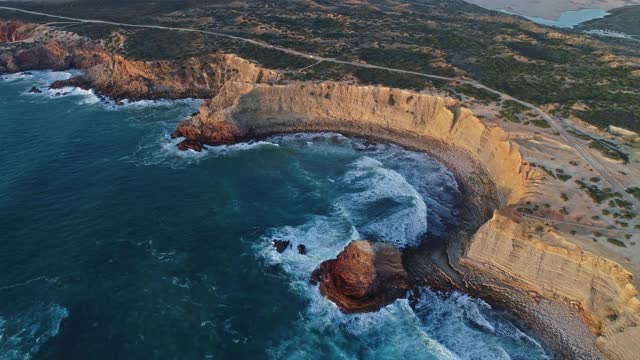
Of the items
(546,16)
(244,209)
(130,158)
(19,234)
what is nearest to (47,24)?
(130,158)

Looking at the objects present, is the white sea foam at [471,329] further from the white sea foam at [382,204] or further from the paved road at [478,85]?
the paved road at [478,85]

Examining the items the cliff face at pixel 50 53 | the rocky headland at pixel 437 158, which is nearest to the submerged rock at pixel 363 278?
the rocky headland at pixel 437 158

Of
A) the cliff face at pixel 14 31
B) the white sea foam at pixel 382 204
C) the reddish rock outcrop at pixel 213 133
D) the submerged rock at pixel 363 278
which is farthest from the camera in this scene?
the cliff face at pixel 14 31

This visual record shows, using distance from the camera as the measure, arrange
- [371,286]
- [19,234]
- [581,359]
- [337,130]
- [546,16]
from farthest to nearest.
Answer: [546,16]
[337,130]
[19,234]
[371,286]
[581,359]

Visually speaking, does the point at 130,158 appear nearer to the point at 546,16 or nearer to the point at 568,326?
the point at 568,326

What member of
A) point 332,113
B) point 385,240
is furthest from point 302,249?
point 332,113

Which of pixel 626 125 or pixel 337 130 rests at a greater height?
pixel 626 125

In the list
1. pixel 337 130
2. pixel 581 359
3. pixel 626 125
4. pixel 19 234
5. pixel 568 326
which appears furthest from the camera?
pixel 337 130

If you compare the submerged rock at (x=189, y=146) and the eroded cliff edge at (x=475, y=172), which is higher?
the eroded cliff edge at (x=475, y=172)
